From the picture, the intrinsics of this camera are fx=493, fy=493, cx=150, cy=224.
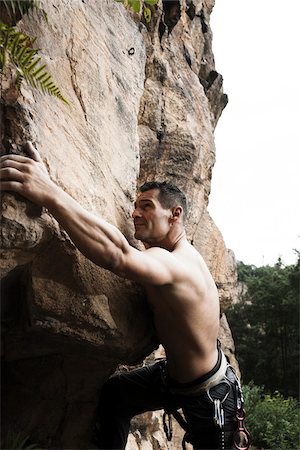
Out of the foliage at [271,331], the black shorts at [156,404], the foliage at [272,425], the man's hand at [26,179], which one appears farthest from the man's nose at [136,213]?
the foliage at [271,331]

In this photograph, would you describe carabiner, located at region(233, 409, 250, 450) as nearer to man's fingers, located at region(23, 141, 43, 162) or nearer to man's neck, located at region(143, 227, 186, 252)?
man's neck, located at region(143, 227, 186, 252)

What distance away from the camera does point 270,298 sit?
24.8 meters

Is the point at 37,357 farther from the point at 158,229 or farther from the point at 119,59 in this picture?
the point at 119,59

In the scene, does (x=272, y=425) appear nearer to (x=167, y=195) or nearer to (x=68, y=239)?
(x=167, y=195)

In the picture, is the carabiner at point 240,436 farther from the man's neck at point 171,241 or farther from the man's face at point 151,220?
the man's face at point 151,220

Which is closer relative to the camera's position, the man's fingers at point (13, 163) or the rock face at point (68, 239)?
the man's fingers at point (13, 163)

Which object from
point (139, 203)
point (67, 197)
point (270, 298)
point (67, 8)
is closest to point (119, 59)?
point (67, 8)

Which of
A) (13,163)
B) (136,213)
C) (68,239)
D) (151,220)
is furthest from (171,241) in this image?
(13,163)

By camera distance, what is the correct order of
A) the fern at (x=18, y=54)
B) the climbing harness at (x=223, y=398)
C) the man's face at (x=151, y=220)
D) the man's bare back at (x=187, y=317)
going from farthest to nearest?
1. the man's face at (x=151, y=220)
2. the climbing harness at (x=223, y=398)
3. the man's bare back at (x=187, y=317)
4. the fern at (x=18, y=54)

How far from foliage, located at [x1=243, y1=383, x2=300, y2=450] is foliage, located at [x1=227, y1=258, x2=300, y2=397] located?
30.8 feet

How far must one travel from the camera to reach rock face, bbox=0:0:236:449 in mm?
3215

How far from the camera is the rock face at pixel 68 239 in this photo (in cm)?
321

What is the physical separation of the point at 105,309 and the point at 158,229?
745mm

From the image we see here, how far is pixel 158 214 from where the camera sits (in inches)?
152
